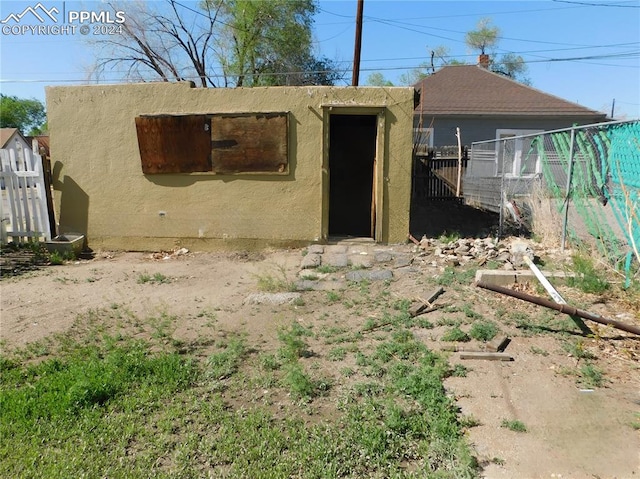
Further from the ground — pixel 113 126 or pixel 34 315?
pixel 113 126

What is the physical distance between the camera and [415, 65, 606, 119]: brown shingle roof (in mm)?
16766

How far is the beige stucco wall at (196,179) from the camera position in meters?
8.05

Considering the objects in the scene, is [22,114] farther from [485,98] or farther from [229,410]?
[229,410]

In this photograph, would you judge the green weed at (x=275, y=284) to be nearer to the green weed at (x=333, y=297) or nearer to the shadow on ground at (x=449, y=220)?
the green weed at (x=333, y=297)

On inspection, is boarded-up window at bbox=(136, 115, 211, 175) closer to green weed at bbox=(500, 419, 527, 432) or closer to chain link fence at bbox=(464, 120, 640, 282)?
chain link fence at bbox=(464, 120, 640, 282)

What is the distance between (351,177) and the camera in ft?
35.1

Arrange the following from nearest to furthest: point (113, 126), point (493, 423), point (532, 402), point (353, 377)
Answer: point (493, 423), point (532, 402), point (353, 377), point (113, 126)

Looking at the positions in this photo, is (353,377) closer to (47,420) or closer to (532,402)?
(532,402)

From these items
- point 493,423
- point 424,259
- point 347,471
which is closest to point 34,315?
point 347,471

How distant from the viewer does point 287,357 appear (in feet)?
12.8

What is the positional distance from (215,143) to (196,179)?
766mm

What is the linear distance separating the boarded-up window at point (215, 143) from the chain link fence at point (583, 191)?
446 cm

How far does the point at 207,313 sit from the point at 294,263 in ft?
8.40

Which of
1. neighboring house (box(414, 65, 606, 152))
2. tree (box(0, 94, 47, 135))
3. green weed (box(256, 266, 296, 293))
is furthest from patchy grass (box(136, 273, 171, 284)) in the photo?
tree (box(0, 94, 47, 135))
